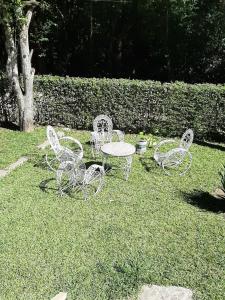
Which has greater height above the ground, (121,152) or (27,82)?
(27,82)

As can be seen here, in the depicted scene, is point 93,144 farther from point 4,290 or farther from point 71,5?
point 71,5

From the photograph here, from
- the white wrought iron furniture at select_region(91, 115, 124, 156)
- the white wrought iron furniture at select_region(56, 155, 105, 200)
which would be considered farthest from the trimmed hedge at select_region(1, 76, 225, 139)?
the white wrought iron furniture at select_region(56, 155, 105, 200)

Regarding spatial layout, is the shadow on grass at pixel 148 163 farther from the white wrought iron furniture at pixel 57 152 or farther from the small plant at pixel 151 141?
the white wrought iron furniture at pixel 57 152

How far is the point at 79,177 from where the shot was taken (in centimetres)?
786

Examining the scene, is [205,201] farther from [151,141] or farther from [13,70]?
[13,70]

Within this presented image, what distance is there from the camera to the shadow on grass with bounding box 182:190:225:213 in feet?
25.3

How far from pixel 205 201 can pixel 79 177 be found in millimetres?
2625

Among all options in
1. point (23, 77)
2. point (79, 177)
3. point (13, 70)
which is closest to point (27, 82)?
point (23, 77)

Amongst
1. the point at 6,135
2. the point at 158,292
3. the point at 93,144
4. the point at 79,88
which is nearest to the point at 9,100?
the point at 6,135

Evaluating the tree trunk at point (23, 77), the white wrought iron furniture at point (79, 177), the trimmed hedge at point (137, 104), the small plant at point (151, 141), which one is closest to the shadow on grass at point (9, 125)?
the tree trunk at point (23, 77)

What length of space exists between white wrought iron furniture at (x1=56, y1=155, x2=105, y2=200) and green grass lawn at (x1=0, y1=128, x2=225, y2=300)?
228 mm

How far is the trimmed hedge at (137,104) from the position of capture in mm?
11516

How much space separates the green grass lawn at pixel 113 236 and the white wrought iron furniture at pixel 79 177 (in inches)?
9.0

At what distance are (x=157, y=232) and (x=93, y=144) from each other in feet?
14.7
